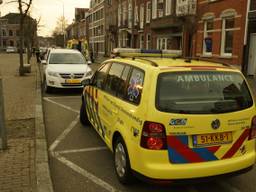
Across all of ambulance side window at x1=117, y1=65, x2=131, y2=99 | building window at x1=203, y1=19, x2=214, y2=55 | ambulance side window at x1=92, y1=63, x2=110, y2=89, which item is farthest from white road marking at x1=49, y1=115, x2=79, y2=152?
building window at x1=203, y1=19, x2=214, y2=55

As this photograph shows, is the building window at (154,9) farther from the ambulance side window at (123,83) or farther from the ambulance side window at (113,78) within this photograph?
the ambulance side window at (123,83)

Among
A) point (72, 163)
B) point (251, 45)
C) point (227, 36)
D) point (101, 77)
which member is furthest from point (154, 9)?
point (72, 163)

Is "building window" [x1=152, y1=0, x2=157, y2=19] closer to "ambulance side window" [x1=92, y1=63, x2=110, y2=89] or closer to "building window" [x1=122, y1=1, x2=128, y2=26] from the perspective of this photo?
"building window" [x1=122, y1=1, x2=128, y2=26]

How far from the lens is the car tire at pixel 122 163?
3.96m

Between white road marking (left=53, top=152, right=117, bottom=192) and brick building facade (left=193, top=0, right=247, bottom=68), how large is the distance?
13776mm

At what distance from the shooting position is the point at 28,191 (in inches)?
151

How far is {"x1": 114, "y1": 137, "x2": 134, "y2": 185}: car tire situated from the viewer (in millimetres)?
3957

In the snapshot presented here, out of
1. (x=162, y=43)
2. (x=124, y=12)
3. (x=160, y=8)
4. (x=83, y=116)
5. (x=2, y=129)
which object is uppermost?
(x=124, y=12)

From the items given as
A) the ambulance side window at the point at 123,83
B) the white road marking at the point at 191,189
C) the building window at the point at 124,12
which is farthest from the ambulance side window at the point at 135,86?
the building window at the point at 124,12

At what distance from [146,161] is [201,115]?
2.68 ft

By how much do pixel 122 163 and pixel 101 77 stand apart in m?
1.92

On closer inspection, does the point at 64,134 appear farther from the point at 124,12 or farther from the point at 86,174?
the point at 124,12

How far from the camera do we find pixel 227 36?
18.2 metres

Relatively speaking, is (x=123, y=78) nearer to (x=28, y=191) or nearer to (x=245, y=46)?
(x=28, y=191)
